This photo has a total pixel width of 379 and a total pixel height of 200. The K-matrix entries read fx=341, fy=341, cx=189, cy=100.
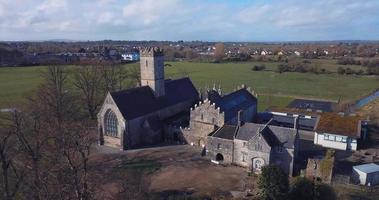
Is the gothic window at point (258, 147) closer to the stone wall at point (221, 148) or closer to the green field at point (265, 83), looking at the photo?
the stone wall at point (221, 148)

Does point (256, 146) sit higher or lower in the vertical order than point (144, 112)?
lower

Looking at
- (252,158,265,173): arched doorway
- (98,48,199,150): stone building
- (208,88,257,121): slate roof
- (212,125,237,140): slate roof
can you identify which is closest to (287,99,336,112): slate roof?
(208,88,257,121): slate roof

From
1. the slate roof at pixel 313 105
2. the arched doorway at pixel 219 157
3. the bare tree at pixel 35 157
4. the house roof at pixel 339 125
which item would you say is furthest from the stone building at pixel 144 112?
the slate roof at pixel 313 105

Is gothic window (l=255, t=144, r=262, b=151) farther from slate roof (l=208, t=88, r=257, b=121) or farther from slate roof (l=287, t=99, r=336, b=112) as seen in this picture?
slate roof (l=287, t=99, r=336, b=112)

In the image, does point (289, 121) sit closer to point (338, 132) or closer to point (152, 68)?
point (338, 132)

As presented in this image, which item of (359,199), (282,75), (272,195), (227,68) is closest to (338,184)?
(359,199)

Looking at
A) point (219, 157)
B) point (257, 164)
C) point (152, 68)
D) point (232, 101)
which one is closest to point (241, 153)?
point (257, 164)
